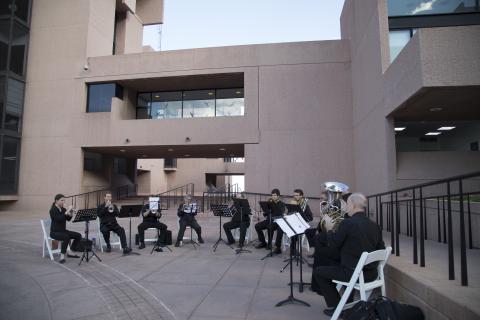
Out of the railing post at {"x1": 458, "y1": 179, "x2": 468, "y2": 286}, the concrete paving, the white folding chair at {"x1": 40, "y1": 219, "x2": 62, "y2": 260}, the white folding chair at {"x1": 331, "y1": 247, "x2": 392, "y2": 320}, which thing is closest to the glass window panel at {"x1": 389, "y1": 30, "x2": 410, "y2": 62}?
the concrete paving

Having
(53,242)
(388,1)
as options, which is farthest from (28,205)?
(388,1)

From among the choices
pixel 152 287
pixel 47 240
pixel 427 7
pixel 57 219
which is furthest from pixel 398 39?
pixel 47 240

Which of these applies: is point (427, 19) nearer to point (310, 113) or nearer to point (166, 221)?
point (310, 113)

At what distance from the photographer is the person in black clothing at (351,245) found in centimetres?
A: 387

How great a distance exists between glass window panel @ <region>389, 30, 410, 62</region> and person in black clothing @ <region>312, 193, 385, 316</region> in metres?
8.73

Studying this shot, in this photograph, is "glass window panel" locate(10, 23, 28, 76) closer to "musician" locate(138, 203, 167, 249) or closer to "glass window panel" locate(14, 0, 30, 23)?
"glass window panel" locate(14, 0, 30, 23)

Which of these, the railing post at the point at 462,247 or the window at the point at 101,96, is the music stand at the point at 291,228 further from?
the window at the point at 101,96

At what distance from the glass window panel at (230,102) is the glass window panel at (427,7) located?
8.67 metres

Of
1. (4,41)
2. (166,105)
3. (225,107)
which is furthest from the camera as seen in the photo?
(166,105)

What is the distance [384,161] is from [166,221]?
8925 millimetres

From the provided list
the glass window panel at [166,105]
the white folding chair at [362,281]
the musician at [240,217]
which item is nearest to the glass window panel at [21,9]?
the glass window panel at [166,105]

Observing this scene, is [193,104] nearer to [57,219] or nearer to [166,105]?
[166,105]

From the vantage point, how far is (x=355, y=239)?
12.7 feet

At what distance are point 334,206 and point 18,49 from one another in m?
20.5
